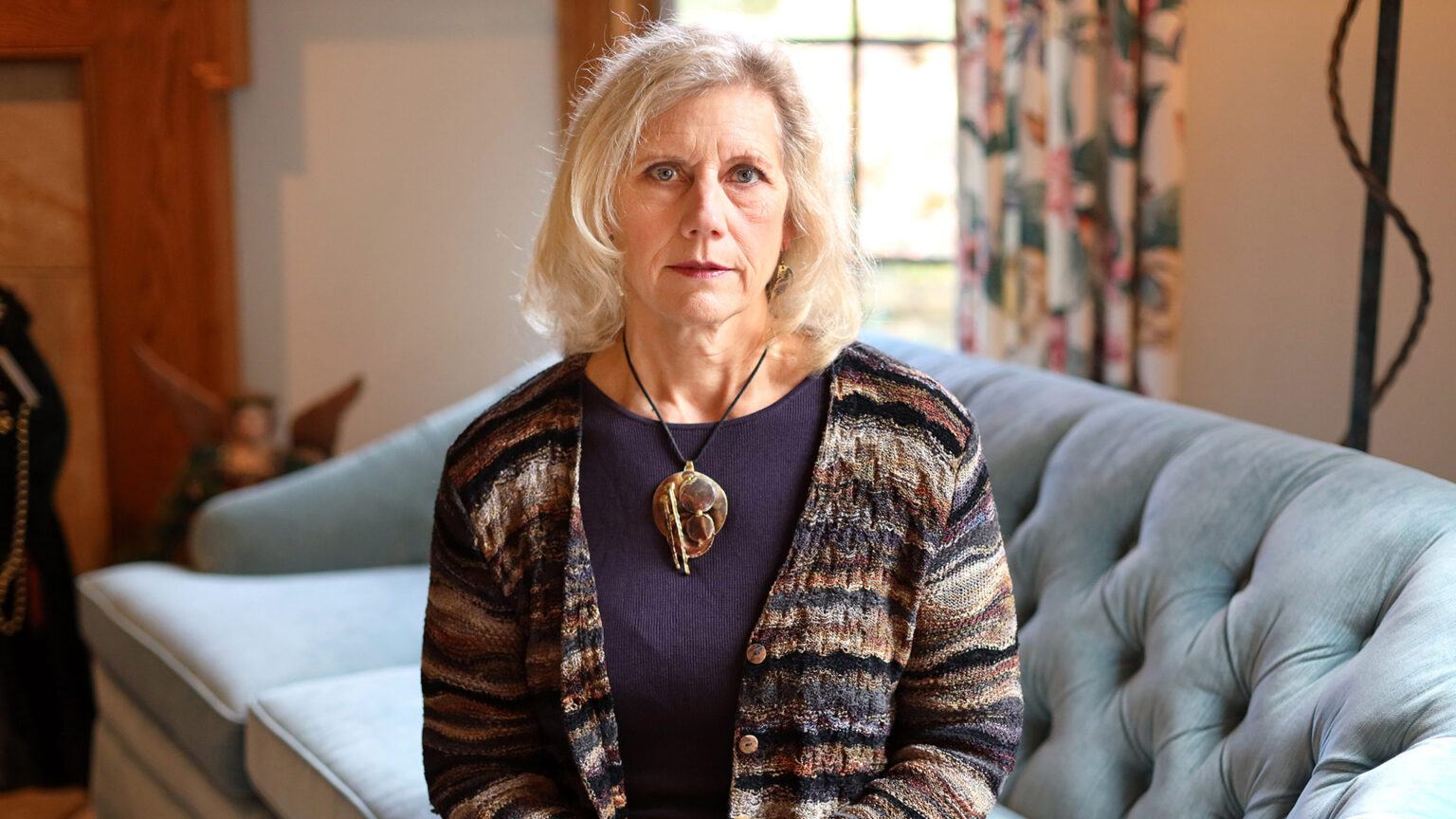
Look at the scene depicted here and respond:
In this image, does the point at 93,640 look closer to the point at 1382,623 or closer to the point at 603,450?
the point at 603,450

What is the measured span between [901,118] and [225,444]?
1818mm

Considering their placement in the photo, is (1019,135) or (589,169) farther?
(1019,135)

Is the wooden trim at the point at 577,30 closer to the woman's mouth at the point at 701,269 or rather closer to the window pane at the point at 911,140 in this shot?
the window pane at the point at 911,140

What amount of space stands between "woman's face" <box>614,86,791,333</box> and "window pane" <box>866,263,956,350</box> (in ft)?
6.88

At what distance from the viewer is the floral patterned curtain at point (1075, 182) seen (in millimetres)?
2609

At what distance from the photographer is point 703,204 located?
1.27 meters

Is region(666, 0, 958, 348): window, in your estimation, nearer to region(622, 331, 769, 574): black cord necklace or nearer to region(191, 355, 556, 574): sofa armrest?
region(191, 355, 556, 574): sofa armrest

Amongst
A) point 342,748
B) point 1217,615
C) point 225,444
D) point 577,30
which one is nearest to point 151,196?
point 225,444

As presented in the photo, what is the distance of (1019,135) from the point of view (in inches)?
109

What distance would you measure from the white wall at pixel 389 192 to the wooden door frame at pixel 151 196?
0.30 ft

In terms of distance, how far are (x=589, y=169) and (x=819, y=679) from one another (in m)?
0.55

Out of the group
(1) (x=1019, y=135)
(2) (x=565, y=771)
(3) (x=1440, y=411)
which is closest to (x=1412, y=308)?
(3) (x=1440, y=411)

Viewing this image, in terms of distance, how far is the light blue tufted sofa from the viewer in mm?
1251

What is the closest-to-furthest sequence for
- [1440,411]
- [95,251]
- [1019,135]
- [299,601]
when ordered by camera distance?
[1440,411] → [299,601] → [1019,135] → [95,251]
